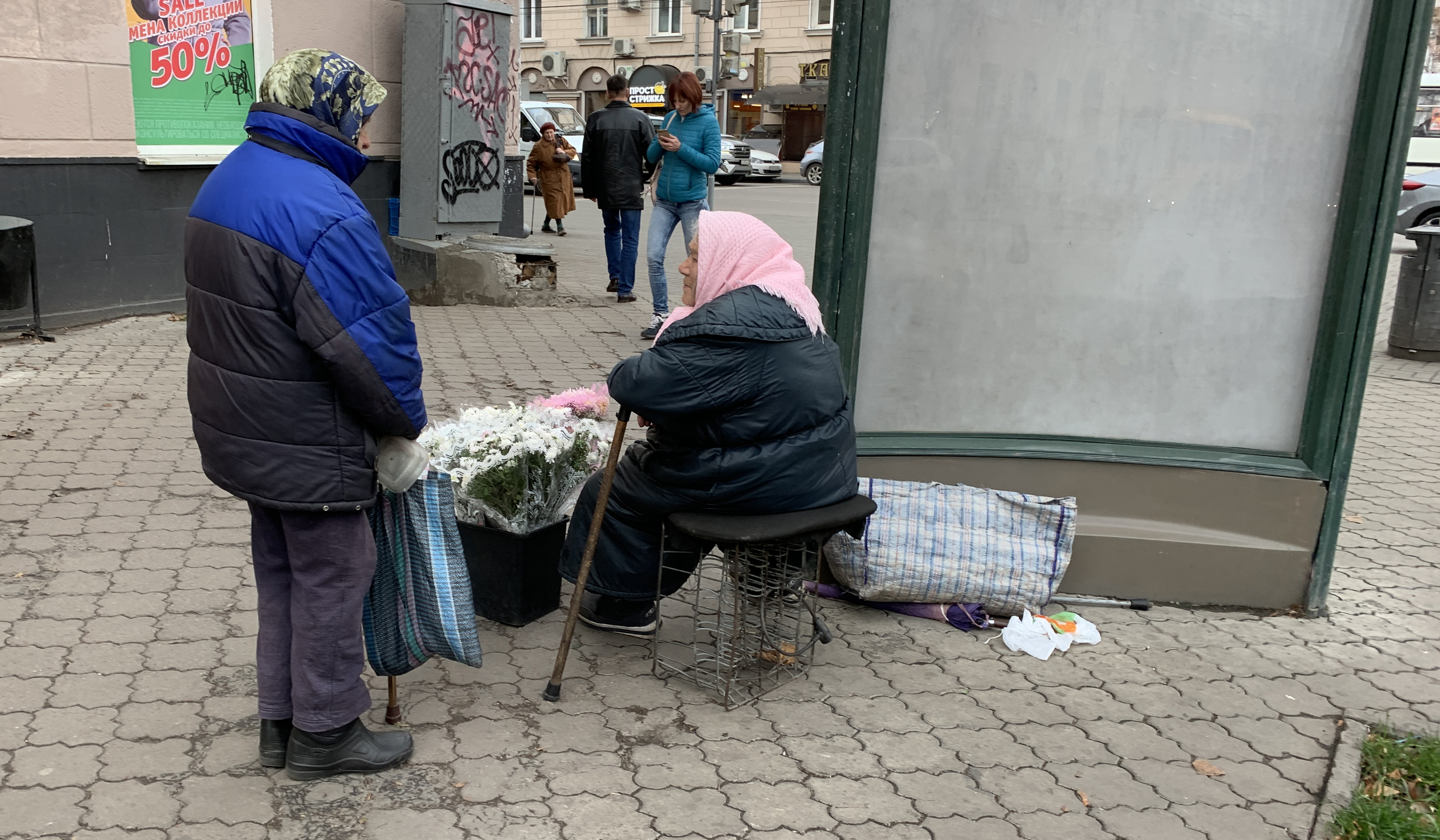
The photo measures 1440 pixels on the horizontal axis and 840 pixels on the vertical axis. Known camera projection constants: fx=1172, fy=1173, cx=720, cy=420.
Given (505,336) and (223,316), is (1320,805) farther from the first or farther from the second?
(505,336)

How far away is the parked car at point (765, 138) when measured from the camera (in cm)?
3244

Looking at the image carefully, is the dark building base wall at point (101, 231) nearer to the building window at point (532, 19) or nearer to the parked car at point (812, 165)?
the parked car at point (812, 165)

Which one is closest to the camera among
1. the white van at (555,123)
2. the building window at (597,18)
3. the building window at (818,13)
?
the white van at (555,123)

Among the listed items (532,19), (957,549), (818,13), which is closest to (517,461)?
(957,549)

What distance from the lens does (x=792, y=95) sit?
3791cm

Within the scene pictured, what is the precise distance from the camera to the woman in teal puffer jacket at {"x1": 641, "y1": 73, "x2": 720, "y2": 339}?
801 centimetres

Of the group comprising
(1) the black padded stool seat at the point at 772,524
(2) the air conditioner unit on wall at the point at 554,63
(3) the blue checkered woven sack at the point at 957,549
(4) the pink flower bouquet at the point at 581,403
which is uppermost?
(2) the air conditioner unit on wall at the point at 554,63

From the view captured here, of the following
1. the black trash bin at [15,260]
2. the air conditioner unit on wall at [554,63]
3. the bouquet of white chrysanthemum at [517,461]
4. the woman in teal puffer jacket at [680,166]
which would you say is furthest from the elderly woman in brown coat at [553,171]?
the air conditioner unit on wall at [554,63]

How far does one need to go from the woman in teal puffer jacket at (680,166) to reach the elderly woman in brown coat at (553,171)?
6222mm

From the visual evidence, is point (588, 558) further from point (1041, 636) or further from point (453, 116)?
point (453, 116)

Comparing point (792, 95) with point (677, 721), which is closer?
point (677, 721)

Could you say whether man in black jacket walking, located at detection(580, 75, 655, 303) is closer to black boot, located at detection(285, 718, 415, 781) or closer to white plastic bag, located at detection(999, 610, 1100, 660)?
white plastic bag, located at detection(999, 610, 1100, 660)

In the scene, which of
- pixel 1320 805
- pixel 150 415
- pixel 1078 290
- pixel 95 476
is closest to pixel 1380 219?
pixel 1078 290

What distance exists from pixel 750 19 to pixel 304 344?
39.1m
